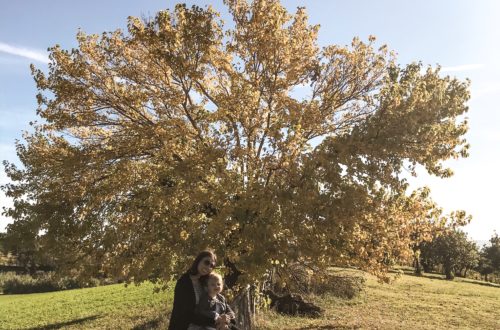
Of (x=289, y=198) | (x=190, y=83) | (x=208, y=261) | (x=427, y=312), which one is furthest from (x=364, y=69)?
(x=427, y=312)

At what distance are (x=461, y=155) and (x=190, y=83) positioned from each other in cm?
898

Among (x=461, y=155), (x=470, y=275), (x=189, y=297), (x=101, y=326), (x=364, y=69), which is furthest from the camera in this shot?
(x=470, y=275)

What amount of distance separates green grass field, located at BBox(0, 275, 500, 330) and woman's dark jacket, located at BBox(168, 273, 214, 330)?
557 inches

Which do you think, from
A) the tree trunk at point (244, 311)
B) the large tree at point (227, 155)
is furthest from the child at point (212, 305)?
the tree trunk at point (244, 311)

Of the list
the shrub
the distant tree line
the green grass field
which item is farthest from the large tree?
the distant tree line

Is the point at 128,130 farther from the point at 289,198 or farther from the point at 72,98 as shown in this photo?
the point at 289,198

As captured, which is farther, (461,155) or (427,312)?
(427,312)

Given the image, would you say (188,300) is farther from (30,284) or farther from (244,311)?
(30,284)

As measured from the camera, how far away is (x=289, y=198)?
9.67 metres

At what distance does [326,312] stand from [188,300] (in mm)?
19696

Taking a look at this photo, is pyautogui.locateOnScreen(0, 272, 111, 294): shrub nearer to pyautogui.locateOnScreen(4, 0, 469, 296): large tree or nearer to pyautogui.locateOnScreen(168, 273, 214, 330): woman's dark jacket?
pyautogui.locateOnScreen(4, 0, 469, 296): large tree

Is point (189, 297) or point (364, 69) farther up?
point (364, 69)

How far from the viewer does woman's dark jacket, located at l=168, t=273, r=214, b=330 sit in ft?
17.4

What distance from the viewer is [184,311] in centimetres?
529
